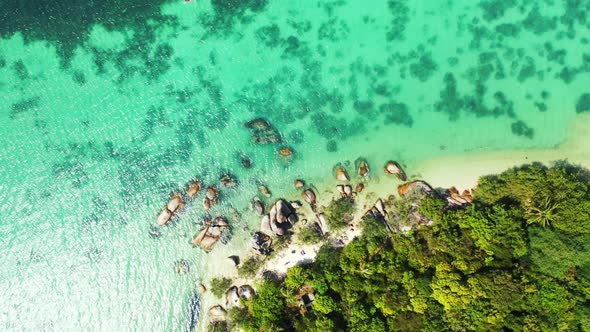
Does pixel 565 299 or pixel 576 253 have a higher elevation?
pixel 576 253

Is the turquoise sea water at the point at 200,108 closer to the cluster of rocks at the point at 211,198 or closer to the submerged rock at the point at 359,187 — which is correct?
the cluster of rocks at the point at 211,198

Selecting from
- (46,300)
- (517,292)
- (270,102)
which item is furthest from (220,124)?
(517,292)

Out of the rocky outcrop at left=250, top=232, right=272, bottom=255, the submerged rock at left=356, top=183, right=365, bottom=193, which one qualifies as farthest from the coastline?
the rocky outcrop at left=250, top=232, right=272, bottom=255

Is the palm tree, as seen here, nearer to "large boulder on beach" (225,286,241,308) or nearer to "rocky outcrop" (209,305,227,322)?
"large boulder on beach" (225,286,241,308)

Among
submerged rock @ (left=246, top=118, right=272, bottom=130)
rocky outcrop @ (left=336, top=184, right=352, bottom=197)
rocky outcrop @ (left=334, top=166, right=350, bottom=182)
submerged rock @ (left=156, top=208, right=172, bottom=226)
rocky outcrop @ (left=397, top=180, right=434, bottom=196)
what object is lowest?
submerged rock @ (left=156, top=208, right=172, bottom=226)

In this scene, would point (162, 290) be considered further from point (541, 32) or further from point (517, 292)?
point (541, 32)

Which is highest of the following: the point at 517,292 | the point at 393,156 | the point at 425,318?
the point at 393,156

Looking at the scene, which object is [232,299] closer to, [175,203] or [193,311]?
[193,311]

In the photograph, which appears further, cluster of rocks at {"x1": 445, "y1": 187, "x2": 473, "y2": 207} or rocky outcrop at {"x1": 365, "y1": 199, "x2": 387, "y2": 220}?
rocky outcrop at {"x1": 365, "y1": 199, "x2": 387, "y2": 220}
